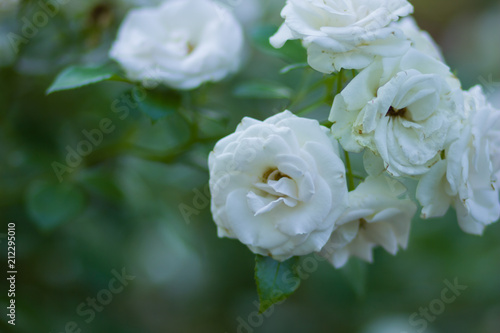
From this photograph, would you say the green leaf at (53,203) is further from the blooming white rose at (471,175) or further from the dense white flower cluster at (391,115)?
the blooming white rose at (471,175)

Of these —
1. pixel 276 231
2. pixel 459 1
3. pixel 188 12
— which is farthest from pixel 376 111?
pixel 459 1

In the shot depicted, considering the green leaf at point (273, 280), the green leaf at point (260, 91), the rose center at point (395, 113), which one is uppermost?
the rose center at point (395, 113)

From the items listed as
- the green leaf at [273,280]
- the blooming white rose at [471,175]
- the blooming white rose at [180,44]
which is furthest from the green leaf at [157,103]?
the blooming white rose at [471,175]

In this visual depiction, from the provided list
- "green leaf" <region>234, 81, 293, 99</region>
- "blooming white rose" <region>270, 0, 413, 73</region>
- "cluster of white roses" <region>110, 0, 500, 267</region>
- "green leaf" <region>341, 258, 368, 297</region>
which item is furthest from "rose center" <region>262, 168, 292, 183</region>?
"green leaf" <region>341, 258, 368, 297</region>

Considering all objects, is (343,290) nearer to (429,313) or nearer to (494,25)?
(429,313)

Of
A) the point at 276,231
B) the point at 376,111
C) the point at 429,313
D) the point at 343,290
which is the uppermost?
the point at 376,111

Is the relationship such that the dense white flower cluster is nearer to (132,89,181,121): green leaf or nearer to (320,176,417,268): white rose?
(320,176,417,268): white rose

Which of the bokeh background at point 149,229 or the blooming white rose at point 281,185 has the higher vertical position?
the blooming white rose at point 281,185

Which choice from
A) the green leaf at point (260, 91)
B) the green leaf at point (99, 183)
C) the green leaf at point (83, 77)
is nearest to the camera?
the green leaf at point (83, 77)
